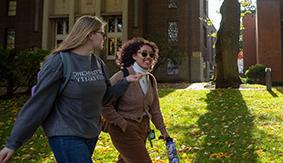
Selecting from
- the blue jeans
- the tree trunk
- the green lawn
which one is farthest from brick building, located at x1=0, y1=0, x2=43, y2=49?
the blue jeans

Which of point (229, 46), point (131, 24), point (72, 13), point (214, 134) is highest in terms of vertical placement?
point (72, 13)

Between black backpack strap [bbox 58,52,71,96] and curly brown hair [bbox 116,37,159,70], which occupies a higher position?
curly brown hair [bbox 116,37,159,70]

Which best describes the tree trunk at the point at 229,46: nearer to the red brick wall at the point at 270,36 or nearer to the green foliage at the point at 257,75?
the green foliage at the point at 257,75

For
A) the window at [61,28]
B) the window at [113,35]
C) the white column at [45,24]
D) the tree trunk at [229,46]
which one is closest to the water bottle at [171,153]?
the tree trunk at [229,46]

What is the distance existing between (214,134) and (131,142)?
4.35m

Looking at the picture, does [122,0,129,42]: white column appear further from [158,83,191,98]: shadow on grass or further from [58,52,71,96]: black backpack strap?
[58,52,71,96]: black backpack strap

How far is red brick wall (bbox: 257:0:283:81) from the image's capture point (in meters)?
29.1

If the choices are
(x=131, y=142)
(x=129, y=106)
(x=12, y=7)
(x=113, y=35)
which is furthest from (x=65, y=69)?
(x=12, y=7)

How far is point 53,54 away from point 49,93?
313 mm

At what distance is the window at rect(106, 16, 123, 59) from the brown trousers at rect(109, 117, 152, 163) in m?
29.0

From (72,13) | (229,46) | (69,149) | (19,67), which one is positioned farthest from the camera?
(72,13)

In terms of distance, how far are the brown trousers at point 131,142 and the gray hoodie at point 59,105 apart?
2.74 ft

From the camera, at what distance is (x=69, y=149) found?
9.59 feet

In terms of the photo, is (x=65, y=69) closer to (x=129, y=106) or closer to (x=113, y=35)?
(x=129, y=106)
